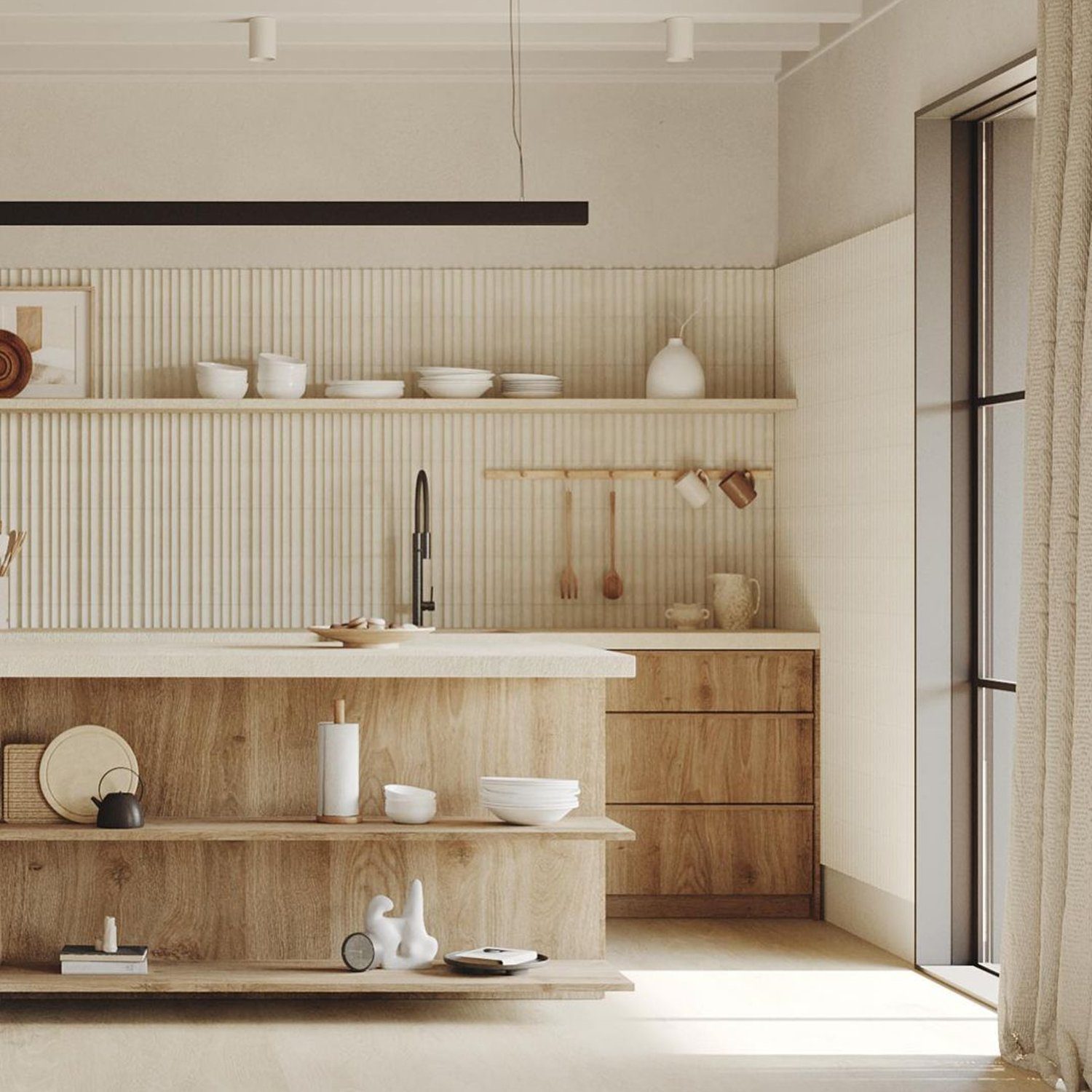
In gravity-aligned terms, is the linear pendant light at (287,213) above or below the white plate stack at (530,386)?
above

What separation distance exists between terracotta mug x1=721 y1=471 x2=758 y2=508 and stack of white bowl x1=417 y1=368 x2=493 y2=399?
39.1 inches

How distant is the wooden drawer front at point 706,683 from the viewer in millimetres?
5320

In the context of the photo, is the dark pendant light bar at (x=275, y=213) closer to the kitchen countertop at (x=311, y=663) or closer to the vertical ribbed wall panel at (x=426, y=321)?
the kitchen countertop at (x=311, y=663)

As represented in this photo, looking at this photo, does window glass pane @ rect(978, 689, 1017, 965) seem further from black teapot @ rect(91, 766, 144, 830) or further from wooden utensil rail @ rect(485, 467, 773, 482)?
black teapot @ rect(91, 766, 144, 830)

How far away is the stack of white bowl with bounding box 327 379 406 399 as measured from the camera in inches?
221

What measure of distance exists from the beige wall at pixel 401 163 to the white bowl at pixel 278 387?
1.79 ft

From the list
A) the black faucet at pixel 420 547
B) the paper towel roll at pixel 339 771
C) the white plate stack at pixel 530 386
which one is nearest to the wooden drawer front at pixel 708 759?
the black faucet at pixel 420 547

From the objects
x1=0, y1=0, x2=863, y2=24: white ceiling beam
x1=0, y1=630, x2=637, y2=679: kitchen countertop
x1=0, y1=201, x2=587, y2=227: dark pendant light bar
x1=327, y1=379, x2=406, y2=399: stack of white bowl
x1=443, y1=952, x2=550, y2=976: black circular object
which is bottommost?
x1=443, y1=952, x2=550, y2=976: black circular object

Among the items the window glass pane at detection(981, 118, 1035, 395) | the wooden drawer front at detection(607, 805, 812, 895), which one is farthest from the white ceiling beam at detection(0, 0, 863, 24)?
the wooden drawer front at detection(607, 805, 812, 895)

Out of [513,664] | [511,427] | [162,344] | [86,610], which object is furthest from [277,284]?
[513,664]

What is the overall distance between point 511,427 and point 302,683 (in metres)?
2.10

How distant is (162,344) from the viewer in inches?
231

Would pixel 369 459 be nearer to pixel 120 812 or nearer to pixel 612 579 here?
pixel 612 579

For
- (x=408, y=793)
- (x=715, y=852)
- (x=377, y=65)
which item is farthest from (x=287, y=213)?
(x=715, y=852)
